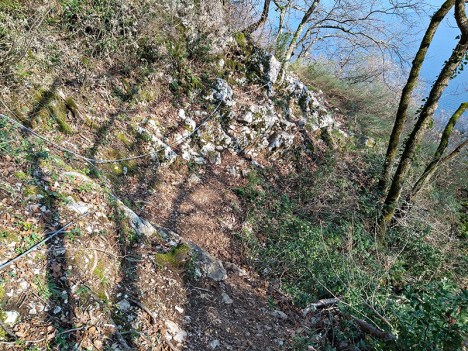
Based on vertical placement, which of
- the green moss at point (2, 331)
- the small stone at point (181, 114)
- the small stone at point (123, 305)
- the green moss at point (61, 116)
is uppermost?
the small stone at point (181, 114)

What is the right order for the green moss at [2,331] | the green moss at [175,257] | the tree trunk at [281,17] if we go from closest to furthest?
the green moss at [2,331] → the green moss at [175,257] → the tree trunk at [281,17]

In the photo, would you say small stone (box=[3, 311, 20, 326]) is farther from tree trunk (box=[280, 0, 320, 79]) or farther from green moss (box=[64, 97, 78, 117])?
tree trunk (box=[280, 0, 320, 79])

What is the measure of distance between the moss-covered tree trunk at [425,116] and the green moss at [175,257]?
12.5 ft

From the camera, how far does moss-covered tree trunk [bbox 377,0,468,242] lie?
498 centimetres

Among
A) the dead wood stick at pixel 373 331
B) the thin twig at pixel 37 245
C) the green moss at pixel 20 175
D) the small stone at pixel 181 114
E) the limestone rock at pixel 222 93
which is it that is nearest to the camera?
the thin twig at pixel 37 245

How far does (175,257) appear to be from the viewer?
11.5ft

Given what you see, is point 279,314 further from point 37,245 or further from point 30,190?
point 30,190

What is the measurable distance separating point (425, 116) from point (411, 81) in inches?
29.0

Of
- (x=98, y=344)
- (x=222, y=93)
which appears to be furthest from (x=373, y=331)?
(x=222, y=93)

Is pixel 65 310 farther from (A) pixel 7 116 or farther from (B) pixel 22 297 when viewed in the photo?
(A) pixel 7 116

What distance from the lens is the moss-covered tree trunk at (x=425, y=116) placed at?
4.98 metres

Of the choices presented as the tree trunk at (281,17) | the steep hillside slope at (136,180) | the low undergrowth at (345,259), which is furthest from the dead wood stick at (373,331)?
the tree trunk at (281,17)

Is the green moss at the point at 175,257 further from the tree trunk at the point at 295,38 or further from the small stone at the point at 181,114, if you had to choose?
the tree trunk at the point at 295,38

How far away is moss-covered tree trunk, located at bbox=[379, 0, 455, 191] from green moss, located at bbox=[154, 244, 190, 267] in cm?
463
